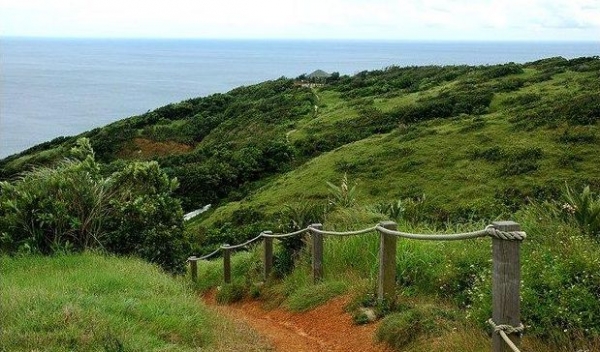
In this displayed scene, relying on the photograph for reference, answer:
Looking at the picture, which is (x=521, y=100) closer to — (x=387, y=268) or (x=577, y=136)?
(x=577, y=136)

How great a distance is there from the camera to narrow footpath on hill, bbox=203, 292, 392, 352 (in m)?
6.76

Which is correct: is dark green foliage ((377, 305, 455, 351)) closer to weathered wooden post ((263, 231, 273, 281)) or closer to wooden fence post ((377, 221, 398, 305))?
wooden fence post ((377, 221, 398, 305))

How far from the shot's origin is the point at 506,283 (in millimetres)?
4488

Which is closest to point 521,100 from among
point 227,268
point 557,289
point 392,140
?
point 392,140

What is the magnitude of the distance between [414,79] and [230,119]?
15199 mm

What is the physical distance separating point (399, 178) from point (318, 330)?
22.5 meters

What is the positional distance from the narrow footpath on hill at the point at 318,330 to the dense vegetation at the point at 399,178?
0.92ft

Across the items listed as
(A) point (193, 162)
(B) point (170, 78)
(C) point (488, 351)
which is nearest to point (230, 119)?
(A) point (193, 162)

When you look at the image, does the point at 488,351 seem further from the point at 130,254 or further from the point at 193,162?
the point at 193,162

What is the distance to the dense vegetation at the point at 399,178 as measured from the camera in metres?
6.05

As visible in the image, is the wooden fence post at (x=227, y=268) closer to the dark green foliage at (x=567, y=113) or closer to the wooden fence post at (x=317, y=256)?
the wooden fence post at (x=317, y=256)

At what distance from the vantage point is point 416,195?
1049 inches

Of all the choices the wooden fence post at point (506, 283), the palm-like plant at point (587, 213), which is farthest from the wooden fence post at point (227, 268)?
the wooden fence post at point (506, 283)

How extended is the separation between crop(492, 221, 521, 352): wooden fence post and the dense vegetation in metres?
0.38
